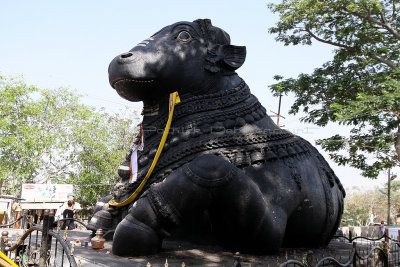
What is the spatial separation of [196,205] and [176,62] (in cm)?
Result: 218

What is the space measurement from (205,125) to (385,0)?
1409 centimetres

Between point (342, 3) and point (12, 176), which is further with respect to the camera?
point (12, 176)

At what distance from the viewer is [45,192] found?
81.8 ft

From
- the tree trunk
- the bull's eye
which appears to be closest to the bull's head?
the bull's eye

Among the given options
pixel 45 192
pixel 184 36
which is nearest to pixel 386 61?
pixel 184 36

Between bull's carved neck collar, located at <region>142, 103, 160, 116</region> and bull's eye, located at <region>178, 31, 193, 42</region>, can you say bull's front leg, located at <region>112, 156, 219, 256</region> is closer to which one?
bull's carved neck collar, located at <region>142, 103, 160, 116</region>

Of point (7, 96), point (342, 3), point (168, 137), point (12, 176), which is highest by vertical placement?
point (342, 3)

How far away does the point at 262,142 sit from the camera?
522 cm

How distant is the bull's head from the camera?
5.34 meters

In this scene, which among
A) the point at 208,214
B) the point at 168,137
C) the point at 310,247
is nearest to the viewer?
the point at 208,214

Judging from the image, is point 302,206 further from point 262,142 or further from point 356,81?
point 356,81

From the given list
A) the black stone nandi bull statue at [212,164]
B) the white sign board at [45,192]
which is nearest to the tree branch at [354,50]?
the black stone nandi bull statue at [212,164]

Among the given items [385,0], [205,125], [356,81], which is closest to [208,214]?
[205,125]

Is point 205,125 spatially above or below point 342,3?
below
